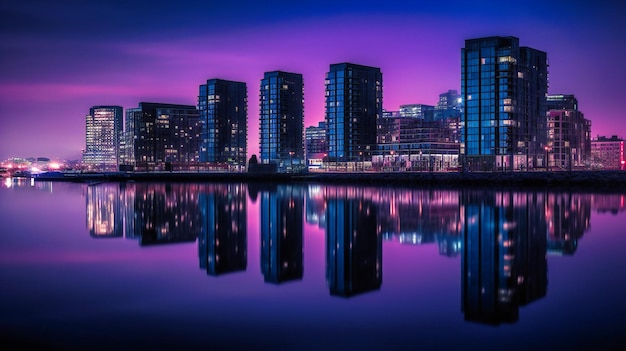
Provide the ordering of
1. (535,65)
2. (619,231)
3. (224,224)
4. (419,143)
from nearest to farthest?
1. (619,231)
2. (224,224)
3. (535,65)
4. (419,143)

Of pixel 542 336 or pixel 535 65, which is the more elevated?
pixel 535 65

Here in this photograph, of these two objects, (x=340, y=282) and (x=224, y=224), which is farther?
(x=224, y=224)

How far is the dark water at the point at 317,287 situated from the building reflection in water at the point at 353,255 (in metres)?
0.10

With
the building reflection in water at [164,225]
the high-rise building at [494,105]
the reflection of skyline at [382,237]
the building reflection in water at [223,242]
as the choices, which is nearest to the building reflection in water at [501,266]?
the reflection of skyline at [382,237]

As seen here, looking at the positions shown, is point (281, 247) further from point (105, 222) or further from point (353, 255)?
point (105, 222)

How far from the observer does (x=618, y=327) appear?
47.0ft

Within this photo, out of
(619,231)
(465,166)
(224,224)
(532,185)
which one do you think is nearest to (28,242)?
(224,224)

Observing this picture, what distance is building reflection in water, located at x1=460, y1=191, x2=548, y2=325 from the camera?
54.4ft

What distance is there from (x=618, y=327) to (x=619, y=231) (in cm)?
2498

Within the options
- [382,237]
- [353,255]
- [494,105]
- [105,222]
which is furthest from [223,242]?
[494,105]

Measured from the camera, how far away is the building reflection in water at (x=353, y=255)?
20.1 metres

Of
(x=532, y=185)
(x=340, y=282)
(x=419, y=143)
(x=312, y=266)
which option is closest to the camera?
(x=340, y=282)

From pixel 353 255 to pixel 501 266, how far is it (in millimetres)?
6426

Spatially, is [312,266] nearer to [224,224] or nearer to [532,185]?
[224,224]
